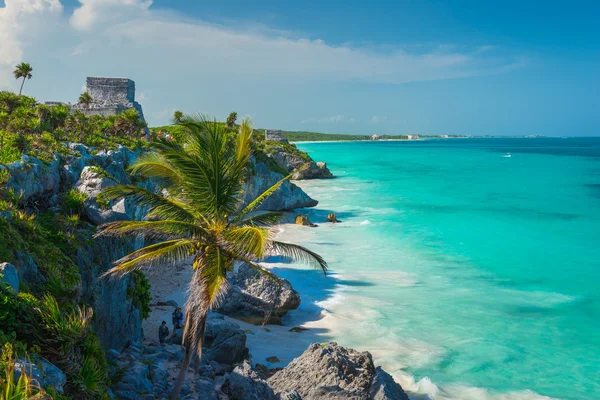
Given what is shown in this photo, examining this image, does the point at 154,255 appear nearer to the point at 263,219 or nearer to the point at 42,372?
the point at 263,219

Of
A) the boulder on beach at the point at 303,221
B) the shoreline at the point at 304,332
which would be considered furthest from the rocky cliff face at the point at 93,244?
the boulder on beach at the point at 303,221

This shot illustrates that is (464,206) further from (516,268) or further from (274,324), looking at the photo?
(274,324)

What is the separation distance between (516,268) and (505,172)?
66.2 m

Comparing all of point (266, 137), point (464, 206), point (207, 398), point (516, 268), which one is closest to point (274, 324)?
point (207, 398)

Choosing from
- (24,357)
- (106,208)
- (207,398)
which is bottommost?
(207,398)

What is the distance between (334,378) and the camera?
11.1 meters

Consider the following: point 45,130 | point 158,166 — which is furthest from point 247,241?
point 45,130

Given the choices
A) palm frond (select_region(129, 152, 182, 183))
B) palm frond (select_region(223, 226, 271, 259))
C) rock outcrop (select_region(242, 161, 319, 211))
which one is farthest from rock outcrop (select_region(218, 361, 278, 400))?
rock outcrop (select_region(242, 161, 319, 211))

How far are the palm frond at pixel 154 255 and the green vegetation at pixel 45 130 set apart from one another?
535cm

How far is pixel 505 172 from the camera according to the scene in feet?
290

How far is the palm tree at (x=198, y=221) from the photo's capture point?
27.5 feet

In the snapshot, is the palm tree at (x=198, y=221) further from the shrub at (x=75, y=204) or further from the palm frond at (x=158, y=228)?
the shrub at (x=75, y=204)

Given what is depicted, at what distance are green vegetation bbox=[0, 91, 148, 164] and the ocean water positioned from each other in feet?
34.8

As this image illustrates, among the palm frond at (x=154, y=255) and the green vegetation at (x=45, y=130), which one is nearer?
the palm frond at (x=154, y=255)
